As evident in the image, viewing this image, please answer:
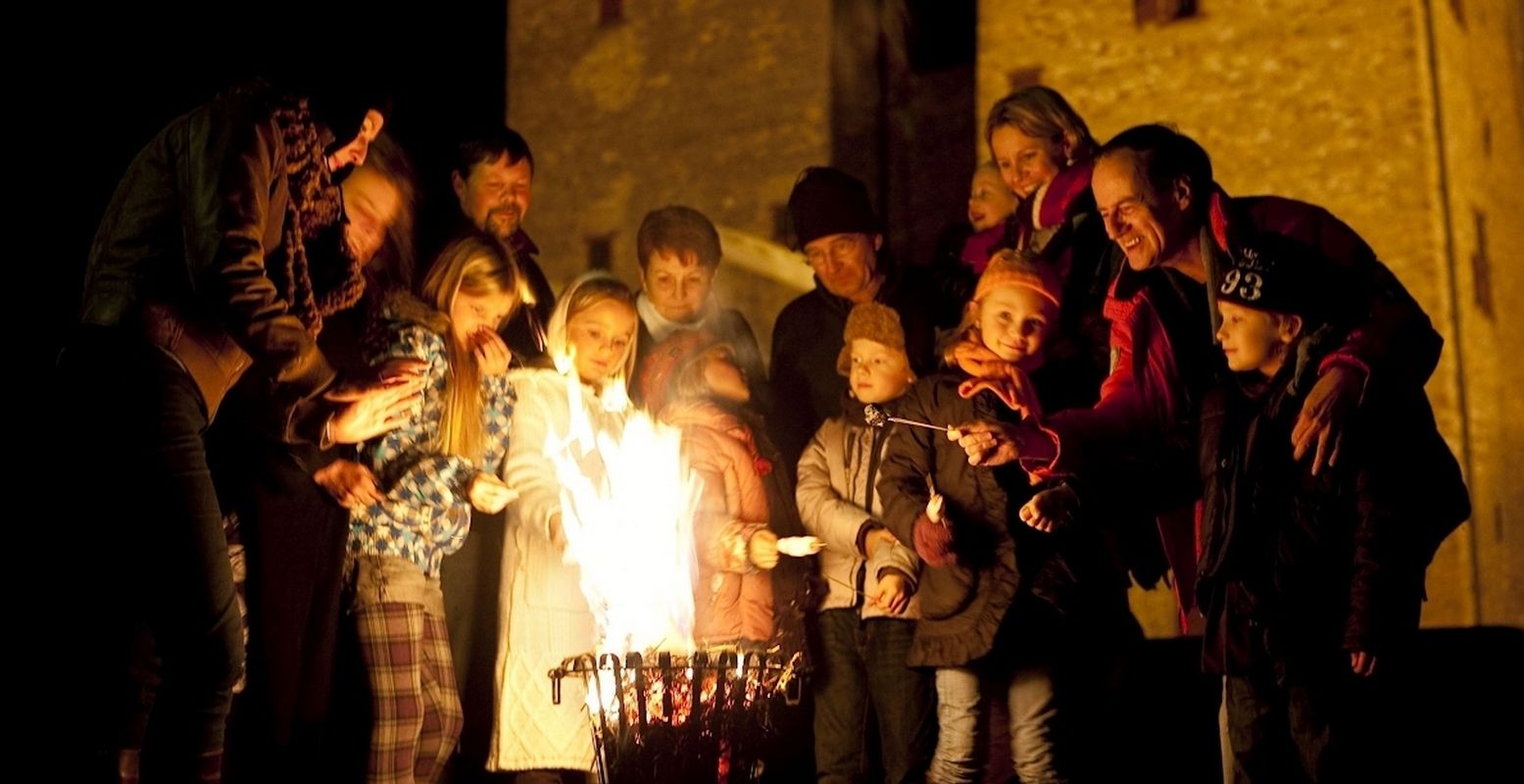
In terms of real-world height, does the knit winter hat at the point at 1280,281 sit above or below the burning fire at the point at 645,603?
above

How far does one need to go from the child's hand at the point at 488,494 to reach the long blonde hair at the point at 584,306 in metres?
0.87

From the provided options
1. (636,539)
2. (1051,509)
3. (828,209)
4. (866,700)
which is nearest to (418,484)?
(636,539)

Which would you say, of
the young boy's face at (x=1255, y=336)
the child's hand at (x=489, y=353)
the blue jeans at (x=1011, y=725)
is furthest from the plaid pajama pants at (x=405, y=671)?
the young boy's face at (x=1255, y=336)

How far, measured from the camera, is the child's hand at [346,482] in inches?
158

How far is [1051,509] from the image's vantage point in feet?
13.5

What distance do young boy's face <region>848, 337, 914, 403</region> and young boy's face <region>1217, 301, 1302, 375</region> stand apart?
1.48 meters

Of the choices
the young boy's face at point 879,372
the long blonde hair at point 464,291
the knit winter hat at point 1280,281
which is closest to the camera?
the knit winter hat at point 1280,281

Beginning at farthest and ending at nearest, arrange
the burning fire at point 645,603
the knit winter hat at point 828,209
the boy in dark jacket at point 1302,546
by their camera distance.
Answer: the knit winter hat at point 828,209 → the burning fire at point 645,603 → the boy in dark jacket at point 1302,546

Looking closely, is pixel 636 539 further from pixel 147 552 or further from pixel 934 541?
pixel 147 552

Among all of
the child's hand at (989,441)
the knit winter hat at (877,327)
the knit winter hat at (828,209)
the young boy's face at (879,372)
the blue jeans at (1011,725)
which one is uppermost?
the knit winter hat at (828,209)

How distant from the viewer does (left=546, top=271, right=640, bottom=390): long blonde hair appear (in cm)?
522

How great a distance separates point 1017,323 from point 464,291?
2.07 m

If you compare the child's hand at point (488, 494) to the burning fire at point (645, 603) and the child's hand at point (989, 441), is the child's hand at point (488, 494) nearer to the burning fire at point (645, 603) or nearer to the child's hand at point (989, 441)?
the burning fire at point (645, 603)

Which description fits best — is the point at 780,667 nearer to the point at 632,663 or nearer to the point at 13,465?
the point at 632,663
